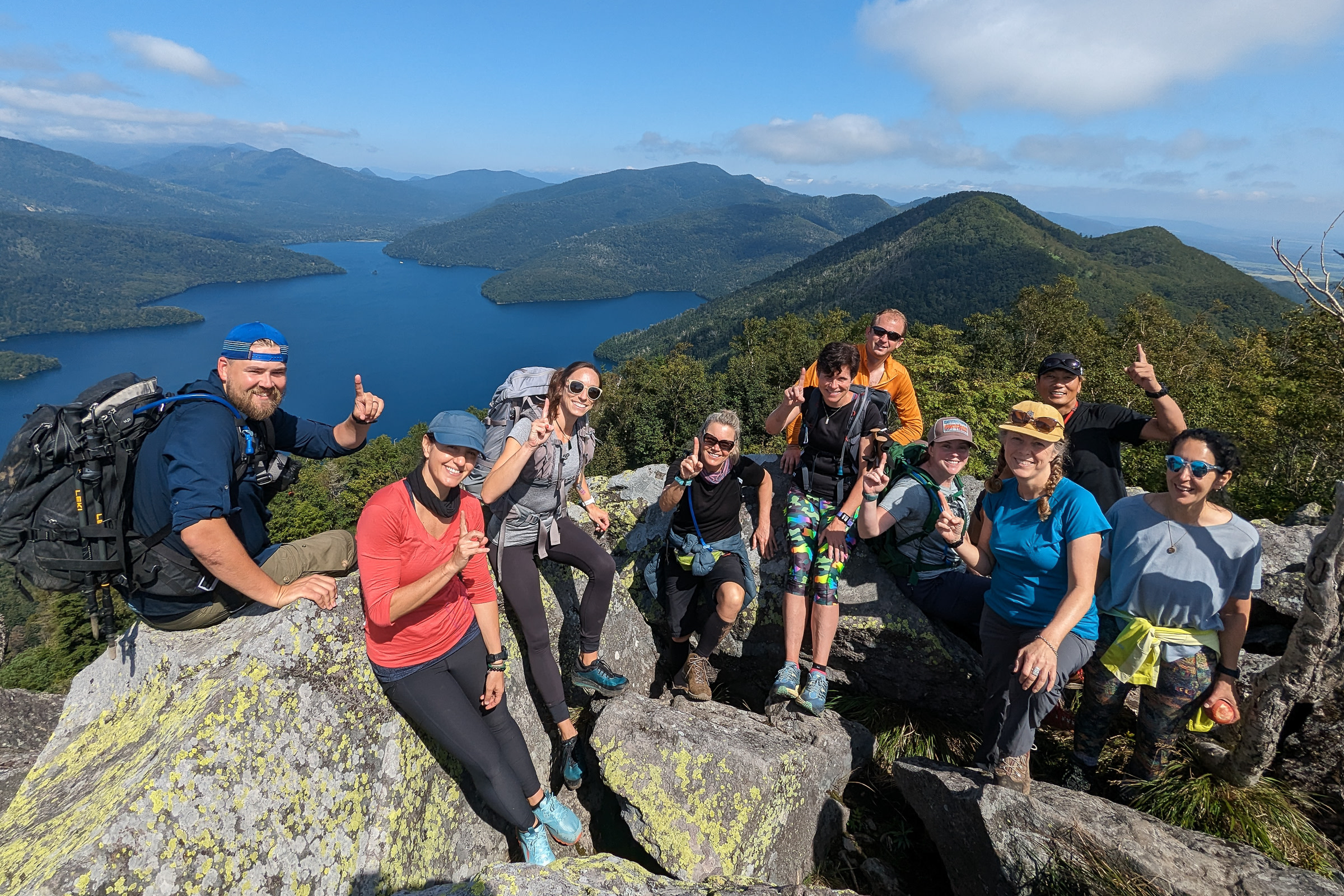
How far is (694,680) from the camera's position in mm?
5426

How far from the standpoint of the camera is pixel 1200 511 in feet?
13.2

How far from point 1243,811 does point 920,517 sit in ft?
9.19

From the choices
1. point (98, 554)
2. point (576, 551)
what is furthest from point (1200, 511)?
point (98, 554)

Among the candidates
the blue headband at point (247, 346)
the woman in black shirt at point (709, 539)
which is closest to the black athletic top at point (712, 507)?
the woman in black shirt at point (709, 539)

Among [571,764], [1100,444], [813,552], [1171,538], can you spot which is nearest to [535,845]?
[571,764]

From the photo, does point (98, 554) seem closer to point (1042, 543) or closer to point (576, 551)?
point (576, 551)

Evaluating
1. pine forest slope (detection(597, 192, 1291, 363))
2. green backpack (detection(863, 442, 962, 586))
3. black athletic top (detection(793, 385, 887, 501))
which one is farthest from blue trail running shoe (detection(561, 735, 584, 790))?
pine forest slope (detection(597, 192, 1291, 363))

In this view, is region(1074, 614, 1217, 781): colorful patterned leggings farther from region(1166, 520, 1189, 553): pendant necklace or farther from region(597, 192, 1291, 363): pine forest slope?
region(597, 192, 1291, 363): pine forest slope

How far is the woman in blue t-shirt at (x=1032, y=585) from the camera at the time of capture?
3.89 metres

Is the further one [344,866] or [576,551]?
[576,551]

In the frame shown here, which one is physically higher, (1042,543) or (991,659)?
(1042,543)

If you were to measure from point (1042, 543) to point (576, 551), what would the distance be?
3670mm

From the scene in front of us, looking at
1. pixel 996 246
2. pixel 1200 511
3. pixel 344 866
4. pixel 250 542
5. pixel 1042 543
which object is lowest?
pixel 344 866

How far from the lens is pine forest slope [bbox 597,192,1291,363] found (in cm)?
12431
